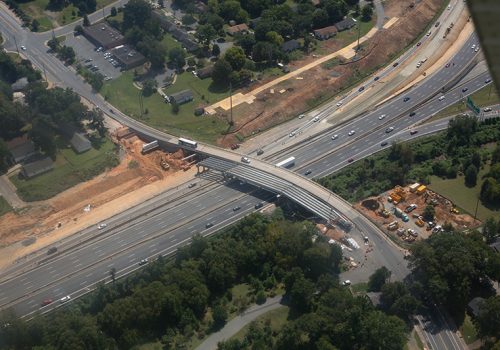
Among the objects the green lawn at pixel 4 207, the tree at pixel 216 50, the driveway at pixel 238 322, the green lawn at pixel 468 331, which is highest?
the tree at pixel 216 50

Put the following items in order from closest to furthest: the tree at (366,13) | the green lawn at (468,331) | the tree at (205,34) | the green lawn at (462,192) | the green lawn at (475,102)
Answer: the green lawn at (468,331) < the green lawn at (462,192) < the green lawn at (475,102) < the tree at (205,34) < the tree at (366,13)

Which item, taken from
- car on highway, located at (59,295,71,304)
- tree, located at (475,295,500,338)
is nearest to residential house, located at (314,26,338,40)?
tree, located at (475,295,500,338)

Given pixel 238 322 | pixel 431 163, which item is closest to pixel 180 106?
pixel 431 163

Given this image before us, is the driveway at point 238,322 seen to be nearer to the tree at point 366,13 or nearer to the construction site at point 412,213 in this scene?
the construction site at point 412,213

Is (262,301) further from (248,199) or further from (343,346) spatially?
(248,199)

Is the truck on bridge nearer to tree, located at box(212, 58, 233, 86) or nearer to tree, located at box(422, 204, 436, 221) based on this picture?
tree, located at box(422, 204, 436, 221)

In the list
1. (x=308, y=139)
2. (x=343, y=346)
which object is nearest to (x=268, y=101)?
(x=308, y=139)

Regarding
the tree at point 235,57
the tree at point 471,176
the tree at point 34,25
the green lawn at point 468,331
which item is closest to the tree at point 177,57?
the tree at point 235,57
